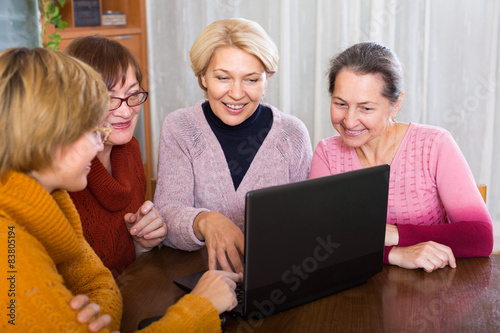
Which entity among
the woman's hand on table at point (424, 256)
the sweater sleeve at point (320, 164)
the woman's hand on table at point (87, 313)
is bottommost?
the woman's hand on table at point (424, 256)

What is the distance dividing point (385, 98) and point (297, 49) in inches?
65.2

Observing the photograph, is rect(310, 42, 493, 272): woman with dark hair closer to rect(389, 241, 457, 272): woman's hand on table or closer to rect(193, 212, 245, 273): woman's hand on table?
rect(389, 241, 457, 272): woman's hand on table

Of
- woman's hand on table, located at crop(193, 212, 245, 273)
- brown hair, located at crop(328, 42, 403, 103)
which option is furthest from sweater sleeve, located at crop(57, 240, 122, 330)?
brown hair, located at crop(328, 42, 403, 103)

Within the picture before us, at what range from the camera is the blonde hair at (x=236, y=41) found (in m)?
1.69

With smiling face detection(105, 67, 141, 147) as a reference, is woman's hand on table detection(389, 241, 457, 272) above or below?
below

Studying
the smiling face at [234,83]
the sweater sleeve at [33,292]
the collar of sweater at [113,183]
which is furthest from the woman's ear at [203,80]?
the sweater sleeve at [33,292]

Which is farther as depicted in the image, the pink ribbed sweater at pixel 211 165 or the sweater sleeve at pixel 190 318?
the pink ribbed sweater at pixel 211 165

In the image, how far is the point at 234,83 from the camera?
1726 millimetres

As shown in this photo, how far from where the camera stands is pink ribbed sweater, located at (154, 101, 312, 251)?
5.73ft

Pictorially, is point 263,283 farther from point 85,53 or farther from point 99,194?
point 85,53

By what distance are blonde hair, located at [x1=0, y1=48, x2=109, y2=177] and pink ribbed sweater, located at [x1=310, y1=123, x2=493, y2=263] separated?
40.7 inches

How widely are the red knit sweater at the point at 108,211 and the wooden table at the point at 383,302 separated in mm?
159

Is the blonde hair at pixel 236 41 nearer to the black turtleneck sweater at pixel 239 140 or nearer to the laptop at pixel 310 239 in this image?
the black turtleneck sweater at pixel 239 140

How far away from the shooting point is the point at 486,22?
2953 millimetres
